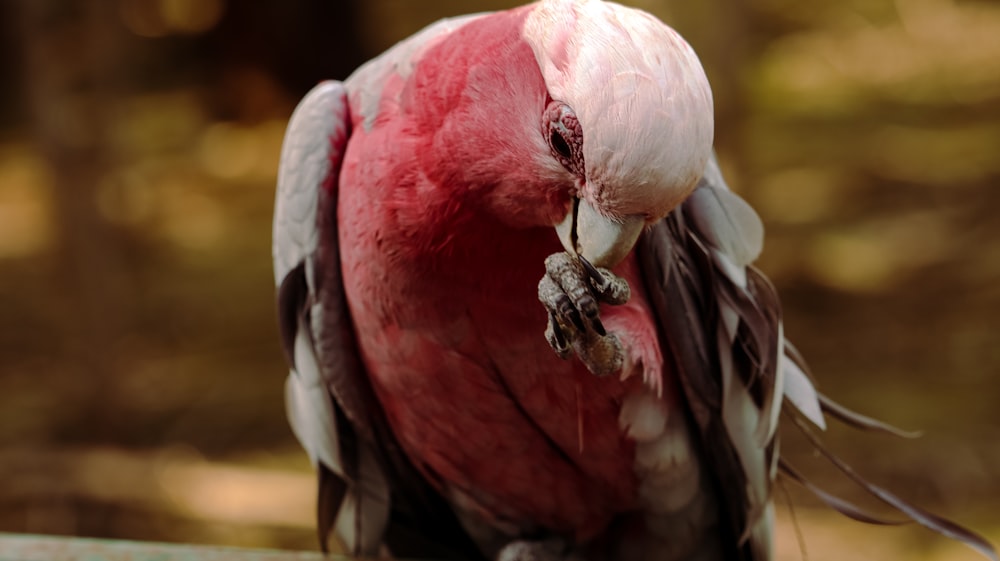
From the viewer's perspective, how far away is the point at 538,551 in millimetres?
2100

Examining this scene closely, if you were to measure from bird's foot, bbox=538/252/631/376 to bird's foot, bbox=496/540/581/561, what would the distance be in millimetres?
758

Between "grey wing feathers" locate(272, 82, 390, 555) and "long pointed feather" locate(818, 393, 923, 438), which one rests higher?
"grey wing feathers" locate(272, 82, 390, 555)

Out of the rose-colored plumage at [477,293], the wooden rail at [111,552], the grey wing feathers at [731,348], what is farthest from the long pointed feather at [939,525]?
the wooden rail at [111,552]

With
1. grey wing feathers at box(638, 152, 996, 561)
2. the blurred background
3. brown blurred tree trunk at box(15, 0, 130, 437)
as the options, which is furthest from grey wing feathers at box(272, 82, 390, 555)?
brown blurred tree trunk at box(15, 0, 130, 437)

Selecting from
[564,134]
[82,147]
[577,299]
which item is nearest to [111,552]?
[577,299]

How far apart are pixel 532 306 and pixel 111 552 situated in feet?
2.55

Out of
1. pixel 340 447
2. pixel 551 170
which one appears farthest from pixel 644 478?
pixel 551 170

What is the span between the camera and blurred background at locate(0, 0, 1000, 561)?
13.5ft

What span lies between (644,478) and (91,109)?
9.77 feet

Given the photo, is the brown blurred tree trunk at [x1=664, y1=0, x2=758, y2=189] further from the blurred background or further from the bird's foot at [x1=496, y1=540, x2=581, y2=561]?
the bird's foot at [x1=496, y1=540, x2=581, y2=561]

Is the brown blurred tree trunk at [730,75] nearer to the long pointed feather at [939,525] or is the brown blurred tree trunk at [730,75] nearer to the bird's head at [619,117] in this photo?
the long pointed feather at [939,525]

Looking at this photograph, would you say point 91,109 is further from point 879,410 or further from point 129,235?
point 879,410

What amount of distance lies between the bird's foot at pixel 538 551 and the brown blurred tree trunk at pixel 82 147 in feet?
8.79

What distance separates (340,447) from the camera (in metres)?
2.10
